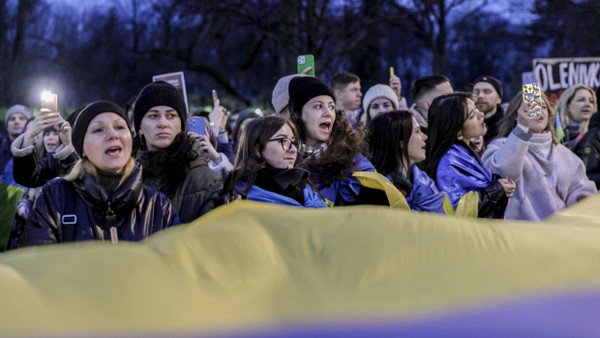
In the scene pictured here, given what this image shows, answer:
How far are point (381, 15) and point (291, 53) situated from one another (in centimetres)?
283

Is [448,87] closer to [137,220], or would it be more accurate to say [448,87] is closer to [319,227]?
[137,220]

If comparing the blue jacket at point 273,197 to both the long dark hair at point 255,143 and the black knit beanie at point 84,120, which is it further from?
the black knit beanie at point 84,120

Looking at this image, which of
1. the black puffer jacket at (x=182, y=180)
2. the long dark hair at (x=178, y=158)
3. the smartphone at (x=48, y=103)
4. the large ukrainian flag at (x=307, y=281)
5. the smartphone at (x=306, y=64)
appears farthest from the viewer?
the smartphone at (x=306, y=64)

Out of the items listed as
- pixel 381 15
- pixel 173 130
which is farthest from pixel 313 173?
pixel 381 15

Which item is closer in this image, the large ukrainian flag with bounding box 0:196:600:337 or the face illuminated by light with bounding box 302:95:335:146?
the large ukrainian flag with bounding box 0:196:600:337

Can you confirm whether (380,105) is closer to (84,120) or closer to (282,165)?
(282,165)

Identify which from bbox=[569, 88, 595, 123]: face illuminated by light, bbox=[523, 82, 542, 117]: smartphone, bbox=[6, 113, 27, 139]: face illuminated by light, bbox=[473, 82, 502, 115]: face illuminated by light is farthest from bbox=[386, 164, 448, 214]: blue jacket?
bbox=[6, 113, 27, 139]: face illuminated by light

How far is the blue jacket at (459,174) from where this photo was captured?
5.26m

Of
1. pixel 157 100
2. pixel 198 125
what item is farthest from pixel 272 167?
pixel 198 125

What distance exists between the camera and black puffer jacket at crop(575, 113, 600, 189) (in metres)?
7.58

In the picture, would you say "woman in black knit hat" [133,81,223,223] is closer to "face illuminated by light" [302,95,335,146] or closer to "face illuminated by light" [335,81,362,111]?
"face illuminated by light" [302,95,335,146]

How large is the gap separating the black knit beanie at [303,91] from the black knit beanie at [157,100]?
89 cm

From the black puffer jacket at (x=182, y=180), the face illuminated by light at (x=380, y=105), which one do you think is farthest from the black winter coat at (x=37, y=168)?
the face illuminated by light at (x=380, y=105)

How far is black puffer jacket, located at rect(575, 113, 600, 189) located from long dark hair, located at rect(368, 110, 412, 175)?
9.96ft
